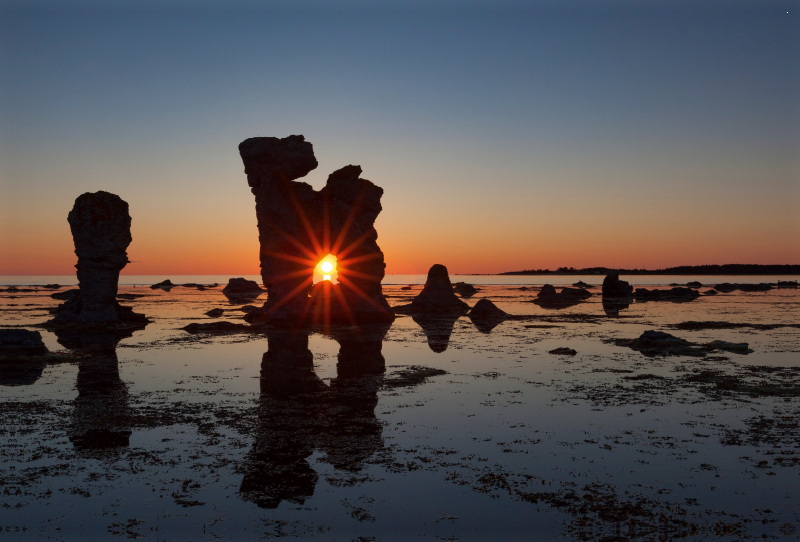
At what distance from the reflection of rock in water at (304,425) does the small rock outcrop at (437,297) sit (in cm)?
3538

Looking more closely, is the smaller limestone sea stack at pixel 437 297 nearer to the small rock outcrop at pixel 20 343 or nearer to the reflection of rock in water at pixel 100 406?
the reflection of rock in water at pixel 100 406

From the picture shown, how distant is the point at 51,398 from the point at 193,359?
9.19 metres

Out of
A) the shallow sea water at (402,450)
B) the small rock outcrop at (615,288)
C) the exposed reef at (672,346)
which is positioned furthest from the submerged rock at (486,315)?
the small rock outcrop at (615,288)

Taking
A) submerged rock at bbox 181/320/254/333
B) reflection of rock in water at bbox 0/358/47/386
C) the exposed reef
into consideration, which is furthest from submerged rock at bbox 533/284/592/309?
reflection of rock in water at bbox 0/358/47/386

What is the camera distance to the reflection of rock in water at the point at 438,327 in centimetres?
3238

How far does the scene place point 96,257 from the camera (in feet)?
137

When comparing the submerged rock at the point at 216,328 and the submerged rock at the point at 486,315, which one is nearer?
the submerged rock at the point at 216,328

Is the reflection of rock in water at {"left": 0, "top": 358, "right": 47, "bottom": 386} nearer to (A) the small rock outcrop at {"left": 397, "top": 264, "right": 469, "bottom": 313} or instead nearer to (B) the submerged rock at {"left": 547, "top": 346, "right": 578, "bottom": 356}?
(B) the submerged rock at {"left": 547, "top": 346, "right": 578, "bottom": 356}

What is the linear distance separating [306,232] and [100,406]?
31933 millimetres

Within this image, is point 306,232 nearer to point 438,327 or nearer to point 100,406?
point 438,327

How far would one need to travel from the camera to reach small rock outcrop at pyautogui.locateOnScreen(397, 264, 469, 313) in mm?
61031

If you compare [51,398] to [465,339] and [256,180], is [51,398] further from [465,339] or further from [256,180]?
[256,180]

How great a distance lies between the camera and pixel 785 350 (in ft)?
91.6

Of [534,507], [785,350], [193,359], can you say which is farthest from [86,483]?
[785,350]
